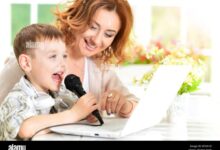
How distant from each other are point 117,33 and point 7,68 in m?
0.35

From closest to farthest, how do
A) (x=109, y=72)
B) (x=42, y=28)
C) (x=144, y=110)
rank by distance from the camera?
(x=144, y=110)
(x=42, y=28)
(x=109, y=72)

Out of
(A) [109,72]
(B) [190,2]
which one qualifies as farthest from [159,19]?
(A) [109,72]

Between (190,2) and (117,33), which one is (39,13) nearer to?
(117,33)

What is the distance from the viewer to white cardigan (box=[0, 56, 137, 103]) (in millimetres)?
1341

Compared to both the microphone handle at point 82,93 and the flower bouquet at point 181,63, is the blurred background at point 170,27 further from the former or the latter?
the microphone handle at point 82,93

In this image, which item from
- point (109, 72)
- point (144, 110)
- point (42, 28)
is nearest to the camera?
point (144, 110)

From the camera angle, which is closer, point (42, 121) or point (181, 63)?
point (42, 121)

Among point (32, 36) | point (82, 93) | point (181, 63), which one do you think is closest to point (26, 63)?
point (32, 36)

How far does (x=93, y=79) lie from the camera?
4.71ft

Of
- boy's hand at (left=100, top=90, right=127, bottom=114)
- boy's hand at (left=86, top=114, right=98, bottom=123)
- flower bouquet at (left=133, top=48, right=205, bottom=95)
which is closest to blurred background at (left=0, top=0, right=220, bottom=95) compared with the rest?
flower bouquet at (left=133, top=48, right=205, bottom=95)

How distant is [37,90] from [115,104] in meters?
0.27

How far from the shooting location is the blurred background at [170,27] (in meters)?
1.44

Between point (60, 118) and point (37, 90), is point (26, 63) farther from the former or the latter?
point (60, 118)

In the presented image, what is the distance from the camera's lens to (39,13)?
1414 mm
